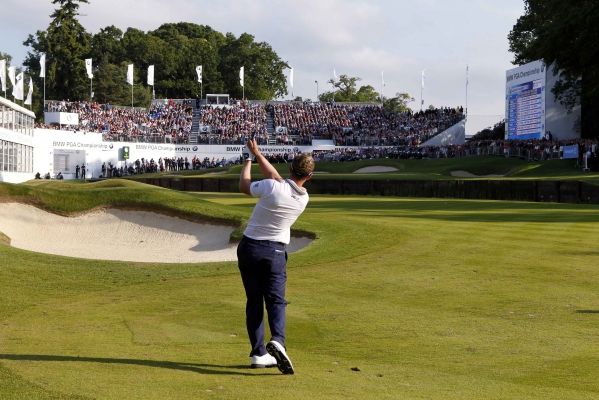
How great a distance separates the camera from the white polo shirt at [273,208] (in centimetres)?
916

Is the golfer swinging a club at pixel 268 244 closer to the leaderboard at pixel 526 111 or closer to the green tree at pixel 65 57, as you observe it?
the leaderboard at pixel 526 111

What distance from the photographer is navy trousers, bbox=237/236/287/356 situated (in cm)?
916

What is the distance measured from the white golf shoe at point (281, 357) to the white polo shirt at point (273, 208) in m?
1.11

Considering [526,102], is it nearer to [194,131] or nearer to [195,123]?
[194,131]

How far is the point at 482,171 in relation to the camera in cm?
6738

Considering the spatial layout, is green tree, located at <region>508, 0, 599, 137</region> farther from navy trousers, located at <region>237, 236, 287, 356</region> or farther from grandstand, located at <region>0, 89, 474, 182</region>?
navy trousers, located at <region>237, 236, 287, 356</region>

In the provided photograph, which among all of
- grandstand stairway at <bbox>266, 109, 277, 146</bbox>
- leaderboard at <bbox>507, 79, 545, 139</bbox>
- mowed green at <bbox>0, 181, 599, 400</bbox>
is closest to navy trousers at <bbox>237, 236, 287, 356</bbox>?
mowed green at <bbox>0, 181, 599, 400</bbox>

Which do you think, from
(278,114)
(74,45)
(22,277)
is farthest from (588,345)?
(74,45)

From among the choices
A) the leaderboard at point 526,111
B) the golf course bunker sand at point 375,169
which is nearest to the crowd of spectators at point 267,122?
the golf course bunker sand at point 375,169

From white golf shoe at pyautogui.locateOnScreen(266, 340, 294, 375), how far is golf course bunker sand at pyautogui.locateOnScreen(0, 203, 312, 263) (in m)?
16.0

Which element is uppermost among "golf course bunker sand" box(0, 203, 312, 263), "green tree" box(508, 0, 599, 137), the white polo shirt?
"green tree" box(508, 0, 599, 137)

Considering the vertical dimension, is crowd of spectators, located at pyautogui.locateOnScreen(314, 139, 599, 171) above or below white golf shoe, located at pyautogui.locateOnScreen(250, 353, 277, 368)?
above

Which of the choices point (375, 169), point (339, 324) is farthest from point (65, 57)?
point (339, 324)

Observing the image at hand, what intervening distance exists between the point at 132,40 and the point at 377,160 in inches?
3601
